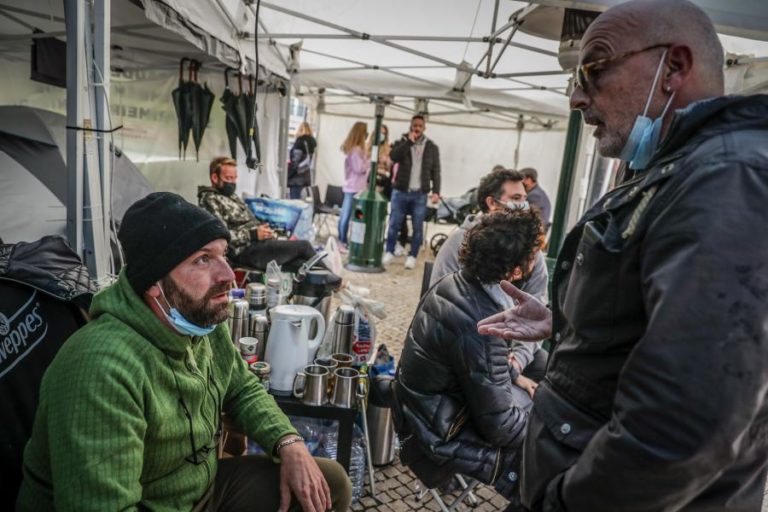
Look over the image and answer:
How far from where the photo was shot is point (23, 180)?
267cm

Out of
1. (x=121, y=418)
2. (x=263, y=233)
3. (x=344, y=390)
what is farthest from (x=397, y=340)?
(x=121, y=418)

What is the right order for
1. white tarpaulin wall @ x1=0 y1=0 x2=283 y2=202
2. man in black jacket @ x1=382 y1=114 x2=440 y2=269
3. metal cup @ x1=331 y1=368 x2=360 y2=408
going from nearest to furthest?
1. metal cup @ x1=331 y1=368 x2=360 y2=408
2. white tarpaulin wall @ x1=0 y1=0 x2=283 y2=202
3. man in black jacket @ x1=382 y1=114 x2=440 y2=269

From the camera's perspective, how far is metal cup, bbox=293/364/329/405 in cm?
204

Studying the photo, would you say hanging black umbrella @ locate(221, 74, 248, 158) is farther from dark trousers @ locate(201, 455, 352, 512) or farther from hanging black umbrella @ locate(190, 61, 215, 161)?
dark trousers @ locate(201, 455, 352, 512)

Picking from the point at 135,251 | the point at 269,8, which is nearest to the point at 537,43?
the point at 269,8

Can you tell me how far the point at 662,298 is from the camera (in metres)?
0.77

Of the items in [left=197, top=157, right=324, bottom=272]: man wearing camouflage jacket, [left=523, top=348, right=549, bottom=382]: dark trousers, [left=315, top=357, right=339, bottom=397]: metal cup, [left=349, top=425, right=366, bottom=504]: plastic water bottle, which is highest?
[left=197, top=157, right=324, bottom=272]: man wearing camouflage jacket

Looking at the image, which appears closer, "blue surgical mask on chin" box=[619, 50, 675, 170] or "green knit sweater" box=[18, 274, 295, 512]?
"blue surgical mask on chin" box=[619, 50, 675, 170]

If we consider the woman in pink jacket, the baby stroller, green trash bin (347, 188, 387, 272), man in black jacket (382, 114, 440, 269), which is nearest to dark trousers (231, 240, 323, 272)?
green trash bin (347, 188, 387, 272)

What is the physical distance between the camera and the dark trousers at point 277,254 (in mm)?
4137

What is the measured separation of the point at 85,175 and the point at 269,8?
3.19 meters

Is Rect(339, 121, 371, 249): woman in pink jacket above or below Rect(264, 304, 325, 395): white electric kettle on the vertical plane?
above

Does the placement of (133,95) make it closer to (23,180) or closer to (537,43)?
(23,180)

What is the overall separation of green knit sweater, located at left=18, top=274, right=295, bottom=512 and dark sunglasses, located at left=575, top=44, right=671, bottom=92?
1264 millimetres
